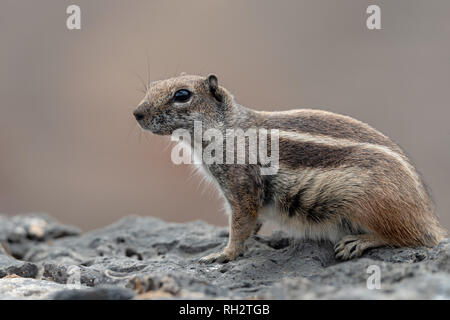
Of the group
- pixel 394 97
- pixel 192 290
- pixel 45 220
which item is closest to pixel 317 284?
pixel 192 290

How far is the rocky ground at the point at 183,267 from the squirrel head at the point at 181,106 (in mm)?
1185

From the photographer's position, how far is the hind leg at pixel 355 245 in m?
4.50

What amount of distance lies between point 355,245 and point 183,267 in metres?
1.38

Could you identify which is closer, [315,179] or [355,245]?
[355,245]

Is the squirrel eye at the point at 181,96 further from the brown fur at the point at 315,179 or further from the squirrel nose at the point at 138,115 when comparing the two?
the squirrel nose at the point at 138,115

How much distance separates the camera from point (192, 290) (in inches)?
126

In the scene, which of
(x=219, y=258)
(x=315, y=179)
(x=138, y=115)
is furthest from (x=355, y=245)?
(x=138, y=115)

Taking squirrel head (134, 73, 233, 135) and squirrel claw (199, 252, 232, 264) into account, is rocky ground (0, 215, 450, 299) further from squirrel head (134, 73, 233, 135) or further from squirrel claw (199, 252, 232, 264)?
squirrel head (134, 73, 233, 135)

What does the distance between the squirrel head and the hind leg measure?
1.59 meters

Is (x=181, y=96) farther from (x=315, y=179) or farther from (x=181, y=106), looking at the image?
(x=315, y=179)

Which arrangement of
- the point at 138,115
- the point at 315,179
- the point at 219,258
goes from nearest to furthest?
the point at 315,179 < the point at 219,258 < the point at 138,115

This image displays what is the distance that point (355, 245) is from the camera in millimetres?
4539

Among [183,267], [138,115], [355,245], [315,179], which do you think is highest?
[138,115]

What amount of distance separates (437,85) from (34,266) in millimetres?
9779
